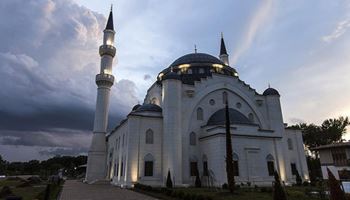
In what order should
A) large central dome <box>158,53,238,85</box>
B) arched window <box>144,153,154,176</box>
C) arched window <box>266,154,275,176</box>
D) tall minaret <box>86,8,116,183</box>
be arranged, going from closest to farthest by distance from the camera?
arched window <box>144,153,154,176</box> < arched window <box>266,154,275,176</box> < tall minaret <box>86,8,116,183</box> < large central dome <box>158,53,238,85</box>

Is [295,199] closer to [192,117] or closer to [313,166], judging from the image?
[192,117]

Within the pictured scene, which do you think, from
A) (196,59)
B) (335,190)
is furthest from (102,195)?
(196,59)

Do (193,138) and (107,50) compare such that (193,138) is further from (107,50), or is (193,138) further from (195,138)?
(107,50)

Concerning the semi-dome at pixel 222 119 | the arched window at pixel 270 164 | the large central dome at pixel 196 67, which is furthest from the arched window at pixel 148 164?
the large central dome at pixel 196 67

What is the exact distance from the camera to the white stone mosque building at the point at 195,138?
24.6 metres

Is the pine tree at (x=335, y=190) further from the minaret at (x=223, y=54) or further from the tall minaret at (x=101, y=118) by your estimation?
the minaret at (x=223, y=54)

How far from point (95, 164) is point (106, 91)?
9996mm

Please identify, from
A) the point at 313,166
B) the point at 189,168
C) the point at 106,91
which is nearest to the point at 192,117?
the point at 189,168

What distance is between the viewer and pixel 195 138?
2761 centimetres

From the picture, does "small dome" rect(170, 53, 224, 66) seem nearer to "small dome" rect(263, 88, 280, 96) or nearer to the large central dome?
the large central dome

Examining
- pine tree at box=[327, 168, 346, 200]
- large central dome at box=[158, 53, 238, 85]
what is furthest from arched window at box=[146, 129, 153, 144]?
pine tree at box=[327, 168, 346, 200]

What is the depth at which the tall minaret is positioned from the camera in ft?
105

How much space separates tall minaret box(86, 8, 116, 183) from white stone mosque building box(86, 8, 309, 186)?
130mm

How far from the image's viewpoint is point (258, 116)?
32.2 metres
